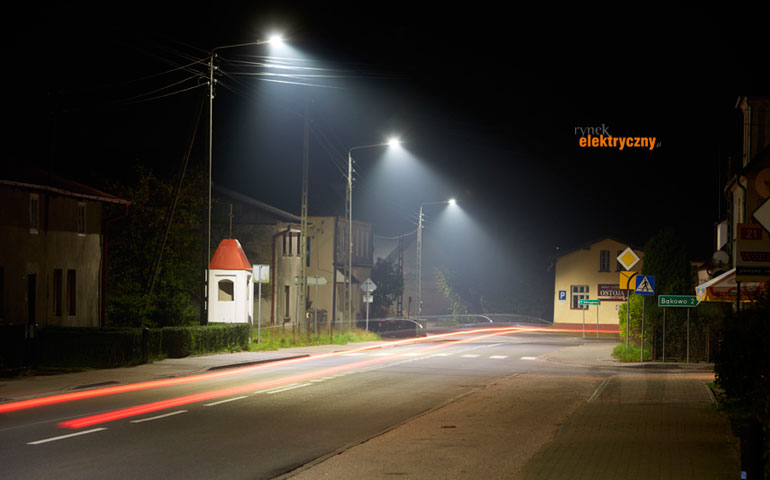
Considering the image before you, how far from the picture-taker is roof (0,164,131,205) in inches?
1088

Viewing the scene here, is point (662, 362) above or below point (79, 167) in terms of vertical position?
below

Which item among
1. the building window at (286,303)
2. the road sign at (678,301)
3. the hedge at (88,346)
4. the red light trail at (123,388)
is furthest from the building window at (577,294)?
the hedge at (88,346)

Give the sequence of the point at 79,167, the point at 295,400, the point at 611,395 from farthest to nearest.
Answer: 1. the point at 79,167
2. the point at 611,395
3. the point at 295,400

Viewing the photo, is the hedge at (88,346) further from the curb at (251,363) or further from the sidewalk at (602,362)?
the sidewalk at (602,362)

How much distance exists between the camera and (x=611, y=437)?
12164 mm

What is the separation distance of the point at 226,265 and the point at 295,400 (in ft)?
78.6

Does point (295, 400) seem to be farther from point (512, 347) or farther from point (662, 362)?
point (512, 347)

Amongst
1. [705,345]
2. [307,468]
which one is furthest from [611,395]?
[705,345]

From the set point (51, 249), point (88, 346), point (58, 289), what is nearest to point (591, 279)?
point (58, 289)

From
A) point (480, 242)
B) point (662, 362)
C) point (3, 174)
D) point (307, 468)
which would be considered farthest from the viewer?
point (480, 242)

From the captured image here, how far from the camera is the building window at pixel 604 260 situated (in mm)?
70188

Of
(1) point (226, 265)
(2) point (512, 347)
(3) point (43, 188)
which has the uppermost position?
(3) point (43, 188)

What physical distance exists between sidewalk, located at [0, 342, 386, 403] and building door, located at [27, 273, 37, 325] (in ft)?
19.2

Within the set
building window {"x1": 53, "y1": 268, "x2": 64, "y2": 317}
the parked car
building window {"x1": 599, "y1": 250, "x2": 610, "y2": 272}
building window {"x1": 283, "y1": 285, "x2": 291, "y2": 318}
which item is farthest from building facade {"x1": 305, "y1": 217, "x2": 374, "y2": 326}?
building window {"x1": 53, "y1": 268, "x2": 64, "y2": 317}
